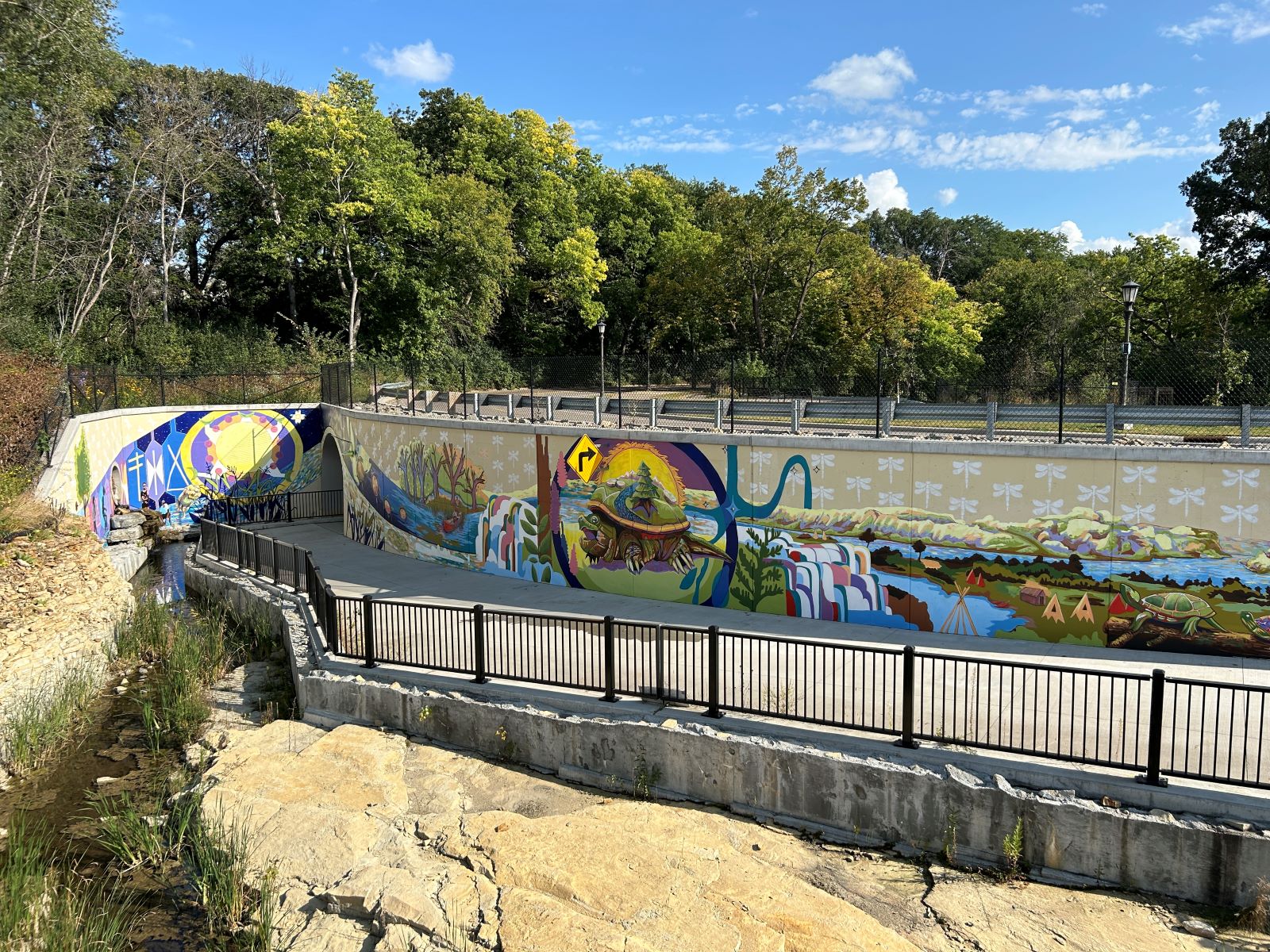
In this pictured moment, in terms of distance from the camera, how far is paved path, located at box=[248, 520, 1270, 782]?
804 cm

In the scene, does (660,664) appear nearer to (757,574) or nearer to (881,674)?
(881,674)

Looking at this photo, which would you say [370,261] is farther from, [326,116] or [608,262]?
[608,262]

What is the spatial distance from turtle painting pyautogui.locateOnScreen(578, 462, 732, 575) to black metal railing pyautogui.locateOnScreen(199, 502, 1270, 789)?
2590 mm

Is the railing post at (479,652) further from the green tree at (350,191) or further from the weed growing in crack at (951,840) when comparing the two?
the green tree at (350,191)

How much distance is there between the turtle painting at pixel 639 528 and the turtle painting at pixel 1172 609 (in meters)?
6.26

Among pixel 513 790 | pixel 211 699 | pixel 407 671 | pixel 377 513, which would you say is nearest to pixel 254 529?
pixel 377 513

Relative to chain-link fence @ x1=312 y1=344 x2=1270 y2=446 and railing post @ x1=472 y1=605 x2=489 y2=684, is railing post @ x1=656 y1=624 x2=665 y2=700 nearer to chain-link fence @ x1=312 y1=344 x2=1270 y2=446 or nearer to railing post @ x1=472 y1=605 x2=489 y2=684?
railing post @ x1=472 y1=605 x2=489 y2=684

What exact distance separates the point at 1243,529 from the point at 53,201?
37762 millimetres

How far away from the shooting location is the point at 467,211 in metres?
37.7

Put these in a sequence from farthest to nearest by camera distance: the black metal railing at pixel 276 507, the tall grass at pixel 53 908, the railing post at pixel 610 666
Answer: the black metal railing at pixel 276 507 → the railing post at pixel 610 666 → the tall grass at pixel 53 908

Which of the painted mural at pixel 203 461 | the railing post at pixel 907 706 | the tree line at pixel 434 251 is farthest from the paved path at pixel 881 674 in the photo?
the painted mural at pixel 203 461

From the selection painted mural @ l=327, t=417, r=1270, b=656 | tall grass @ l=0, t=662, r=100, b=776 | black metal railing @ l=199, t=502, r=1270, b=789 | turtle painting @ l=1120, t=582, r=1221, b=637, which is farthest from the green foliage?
tall grass @ l=0, t=662, r=100, b=776

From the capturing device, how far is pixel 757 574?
14.6 m

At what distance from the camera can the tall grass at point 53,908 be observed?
6539mm
